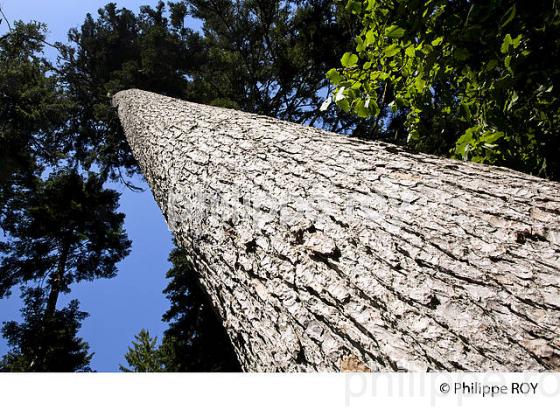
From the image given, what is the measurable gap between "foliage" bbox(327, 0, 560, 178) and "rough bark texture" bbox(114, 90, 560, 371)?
2.07 ft

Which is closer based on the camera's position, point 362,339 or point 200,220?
point 362,339

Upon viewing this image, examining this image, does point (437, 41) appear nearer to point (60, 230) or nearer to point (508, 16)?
point (508, 16)

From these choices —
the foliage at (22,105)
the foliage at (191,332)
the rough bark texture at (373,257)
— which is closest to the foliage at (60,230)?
the foliage at (22,105)

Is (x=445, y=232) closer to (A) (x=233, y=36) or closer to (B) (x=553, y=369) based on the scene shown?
(B) (x=553, y=369)

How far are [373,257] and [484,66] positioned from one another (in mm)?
1744

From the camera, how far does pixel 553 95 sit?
6.84ft

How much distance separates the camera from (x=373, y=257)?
1.08 metres

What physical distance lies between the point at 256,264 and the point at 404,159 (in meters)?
0.76

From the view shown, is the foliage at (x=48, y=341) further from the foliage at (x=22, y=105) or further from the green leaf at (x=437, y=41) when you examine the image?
the green leaf at (x=437, y=41)

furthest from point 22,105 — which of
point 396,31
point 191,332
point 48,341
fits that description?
point 396,31

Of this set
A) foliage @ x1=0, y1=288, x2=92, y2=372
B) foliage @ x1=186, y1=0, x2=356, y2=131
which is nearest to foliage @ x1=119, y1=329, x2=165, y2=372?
foliage @ x1=0, y1=288, x2=92, y2=372

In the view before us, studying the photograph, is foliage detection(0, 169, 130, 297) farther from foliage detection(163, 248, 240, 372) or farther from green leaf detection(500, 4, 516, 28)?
green leaf detection(500, 4, 516, 28)

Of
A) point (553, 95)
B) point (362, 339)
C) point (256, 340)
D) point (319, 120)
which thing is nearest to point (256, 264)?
point (256, 340)

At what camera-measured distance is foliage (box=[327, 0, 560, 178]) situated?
176 centimetres
